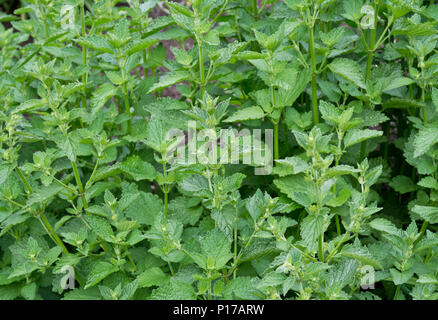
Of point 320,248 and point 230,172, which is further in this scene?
point 230,172

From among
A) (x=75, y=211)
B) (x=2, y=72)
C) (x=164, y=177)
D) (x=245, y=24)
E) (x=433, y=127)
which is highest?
(x=245, y=24)

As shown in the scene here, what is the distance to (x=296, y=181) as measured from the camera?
163cm

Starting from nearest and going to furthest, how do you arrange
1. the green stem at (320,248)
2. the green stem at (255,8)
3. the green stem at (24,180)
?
the green stem at (320,248)
the green stem at (24,180)
the green stem at (255,8)

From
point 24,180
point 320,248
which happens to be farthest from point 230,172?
point 24,180

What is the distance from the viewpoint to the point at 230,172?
177 cm

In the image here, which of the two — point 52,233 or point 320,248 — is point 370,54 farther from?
point 52,233

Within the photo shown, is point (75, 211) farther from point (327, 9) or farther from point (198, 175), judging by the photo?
point (327, 9)

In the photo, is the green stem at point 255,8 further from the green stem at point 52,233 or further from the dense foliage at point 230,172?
the green stem at point 52,233

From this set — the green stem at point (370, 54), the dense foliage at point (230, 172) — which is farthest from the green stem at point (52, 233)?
the green stem at point (370, 54)

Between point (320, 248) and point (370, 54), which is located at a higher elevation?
point (370, 54)

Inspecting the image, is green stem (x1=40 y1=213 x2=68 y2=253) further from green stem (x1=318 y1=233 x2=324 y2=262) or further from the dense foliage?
green stem (x1=318 y1=233 x2=324 y2=262)

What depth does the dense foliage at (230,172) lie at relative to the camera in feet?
4.50

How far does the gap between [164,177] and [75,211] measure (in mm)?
295
